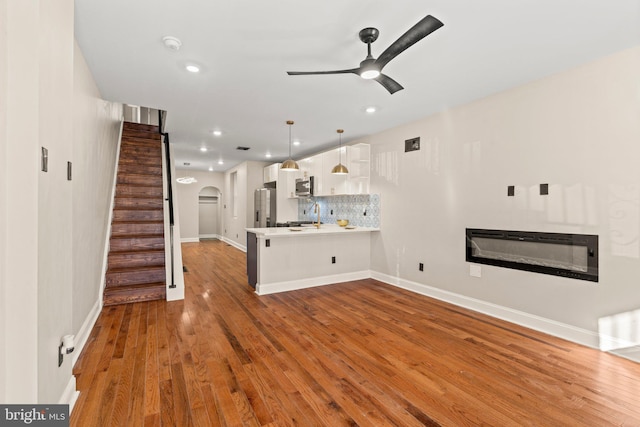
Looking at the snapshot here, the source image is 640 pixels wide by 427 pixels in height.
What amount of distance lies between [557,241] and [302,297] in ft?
10.1

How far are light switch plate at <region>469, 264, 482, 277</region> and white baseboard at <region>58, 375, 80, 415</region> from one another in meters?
4.01

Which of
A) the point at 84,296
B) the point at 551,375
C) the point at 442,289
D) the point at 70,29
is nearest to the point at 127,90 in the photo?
the point at 70,29

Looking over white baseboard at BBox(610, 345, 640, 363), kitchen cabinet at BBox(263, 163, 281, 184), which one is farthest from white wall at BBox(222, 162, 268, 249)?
white baseboard at BBox(610, 345, 640, 363)

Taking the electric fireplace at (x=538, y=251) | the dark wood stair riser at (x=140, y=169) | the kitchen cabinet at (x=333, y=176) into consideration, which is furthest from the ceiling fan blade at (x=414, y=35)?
the dark wood stair riser at (x=140, y=169)

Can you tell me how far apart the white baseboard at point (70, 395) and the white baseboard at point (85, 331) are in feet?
1.37

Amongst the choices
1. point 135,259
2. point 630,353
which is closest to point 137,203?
point 135,259

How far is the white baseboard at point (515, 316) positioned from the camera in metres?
2.75

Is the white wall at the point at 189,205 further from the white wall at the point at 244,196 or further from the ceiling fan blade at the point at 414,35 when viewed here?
the ceiling fan blade at the point at 414,35

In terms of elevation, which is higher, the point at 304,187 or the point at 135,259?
the point at 304,187

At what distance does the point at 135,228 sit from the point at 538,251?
5462 mm

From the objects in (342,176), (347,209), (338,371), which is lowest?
(338,371)

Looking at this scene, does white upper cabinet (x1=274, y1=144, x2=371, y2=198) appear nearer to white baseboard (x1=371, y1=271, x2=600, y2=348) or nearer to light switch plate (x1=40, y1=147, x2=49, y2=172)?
white baseboard (x1=371, y1=271, x2=600, y2=348)

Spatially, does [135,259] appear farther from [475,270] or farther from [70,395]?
[475,270]

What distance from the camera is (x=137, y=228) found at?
4531mm
